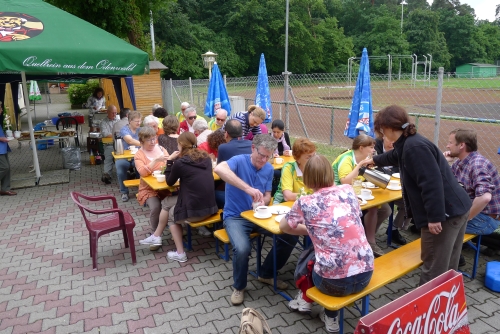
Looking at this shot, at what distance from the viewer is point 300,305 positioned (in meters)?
3.34

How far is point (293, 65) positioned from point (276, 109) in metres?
23.7

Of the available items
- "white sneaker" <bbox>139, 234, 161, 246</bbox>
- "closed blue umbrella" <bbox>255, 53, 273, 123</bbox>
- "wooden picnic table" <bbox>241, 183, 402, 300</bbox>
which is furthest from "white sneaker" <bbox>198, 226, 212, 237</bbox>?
"closed blue umbrella" <bbox>255, 53, 273, 123</bbox>

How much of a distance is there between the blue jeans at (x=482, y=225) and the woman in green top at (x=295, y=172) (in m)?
1.64

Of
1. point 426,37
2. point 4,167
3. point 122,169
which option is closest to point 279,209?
point 122,169

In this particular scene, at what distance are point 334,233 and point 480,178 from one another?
6.47 ft

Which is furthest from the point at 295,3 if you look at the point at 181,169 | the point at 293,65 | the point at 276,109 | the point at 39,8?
the point at 181,169

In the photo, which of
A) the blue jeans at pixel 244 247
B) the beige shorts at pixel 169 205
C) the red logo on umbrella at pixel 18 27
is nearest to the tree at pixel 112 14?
the red logo on umbrella at pixel 18 27

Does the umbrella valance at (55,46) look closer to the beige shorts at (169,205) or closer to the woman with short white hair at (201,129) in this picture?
the woman with short white hair at (201,129)

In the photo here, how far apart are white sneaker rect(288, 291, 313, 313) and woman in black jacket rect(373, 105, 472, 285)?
991 millimetres

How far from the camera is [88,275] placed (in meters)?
4.12

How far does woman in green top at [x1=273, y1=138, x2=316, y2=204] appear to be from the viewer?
12.8 ft

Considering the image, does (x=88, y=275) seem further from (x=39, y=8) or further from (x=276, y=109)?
(x=276, y=109)

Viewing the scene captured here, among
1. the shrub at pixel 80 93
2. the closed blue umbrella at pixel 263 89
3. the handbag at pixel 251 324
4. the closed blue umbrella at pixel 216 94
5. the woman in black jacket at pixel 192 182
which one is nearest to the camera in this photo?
the handbag at pixel 251 324

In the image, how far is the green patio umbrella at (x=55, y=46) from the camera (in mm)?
6352
